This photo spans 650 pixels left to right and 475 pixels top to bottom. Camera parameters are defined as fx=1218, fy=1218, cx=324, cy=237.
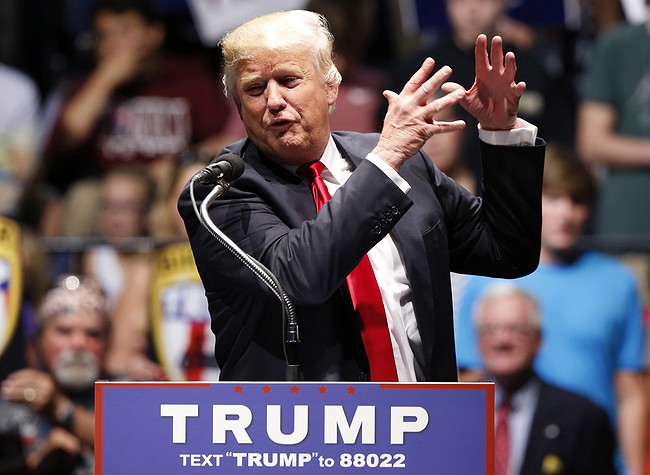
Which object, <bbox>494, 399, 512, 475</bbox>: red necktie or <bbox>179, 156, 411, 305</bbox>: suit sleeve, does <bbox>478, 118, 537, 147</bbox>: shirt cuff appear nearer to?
<bbox>179, 156, 411, 305</bbox>: suit sleeve

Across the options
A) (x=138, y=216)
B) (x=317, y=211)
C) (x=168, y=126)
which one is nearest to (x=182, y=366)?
(x=138, y=216)

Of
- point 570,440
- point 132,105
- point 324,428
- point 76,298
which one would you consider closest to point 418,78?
point 324,428

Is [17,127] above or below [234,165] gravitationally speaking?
above

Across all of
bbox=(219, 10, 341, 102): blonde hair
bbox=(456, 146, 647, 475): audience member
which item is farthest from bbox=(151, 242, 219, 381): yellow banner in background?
bbox=(219, 10, 341, 102): blonde hair

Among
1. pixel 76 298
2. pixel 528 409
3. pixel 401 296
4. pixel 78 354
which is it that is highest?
pixel 401 296

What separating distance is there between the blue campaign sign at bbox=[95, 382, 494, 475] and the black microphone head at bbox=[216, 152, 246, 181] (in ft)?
1.39

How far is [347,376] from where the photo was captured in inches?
94.0

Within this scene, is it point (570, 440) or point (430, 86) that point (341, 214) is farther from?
point (570, 440)

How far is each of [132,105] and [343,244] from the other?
419cm

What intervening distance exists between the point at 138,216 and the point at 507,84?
3.34m

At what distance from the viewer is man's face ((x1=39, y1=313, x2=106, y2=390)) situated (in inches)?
185

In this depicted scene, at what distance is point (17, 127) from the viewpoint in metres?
6.36

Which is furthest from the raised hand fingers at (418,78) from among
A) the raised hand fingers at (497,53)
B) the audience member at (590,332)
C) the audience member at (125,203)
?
the audience member at (125,203)

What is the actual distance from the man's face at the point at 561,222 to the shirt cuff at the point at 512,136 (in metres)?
2.17
